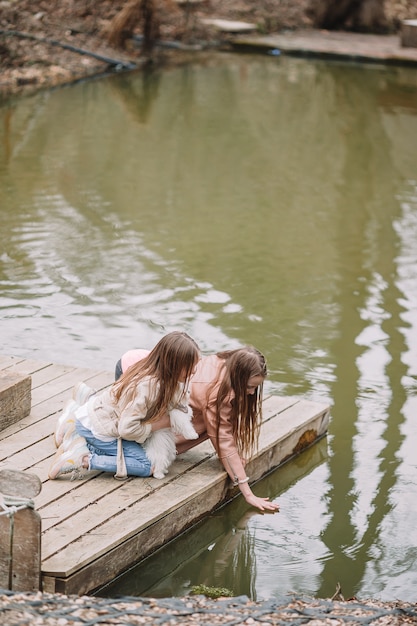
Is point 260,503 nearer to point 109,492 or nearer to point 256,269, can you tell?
point 109,492

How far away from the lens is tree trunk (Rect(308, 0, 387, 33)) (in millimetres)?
22125

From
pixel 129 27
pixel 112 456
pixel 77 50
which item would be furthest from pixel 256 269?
pixel 129 27

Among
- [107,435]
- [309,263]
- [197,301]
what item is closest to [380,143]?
[309,263]

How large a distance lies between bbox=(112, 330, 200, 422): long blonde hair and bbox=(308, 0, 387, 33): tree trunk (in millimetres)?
18752

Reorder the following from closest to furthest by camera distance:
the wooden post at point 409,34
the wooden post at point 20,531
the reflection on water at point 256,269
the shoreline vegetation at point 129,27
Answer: the wooden post at point 20,531
the reflection on water at point 256,269
the shoreline vegetation at point 129,27
the wooden post at point 409,34

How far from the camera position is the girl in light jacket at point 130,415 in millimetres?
4625

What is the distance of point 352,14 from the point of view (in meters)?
22.4

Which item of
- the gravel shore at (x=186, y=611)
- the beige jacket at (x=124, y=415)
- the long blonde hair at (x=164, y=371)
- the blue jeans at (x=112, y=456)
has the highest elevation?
the long blonde hair at (x=164, y=371)

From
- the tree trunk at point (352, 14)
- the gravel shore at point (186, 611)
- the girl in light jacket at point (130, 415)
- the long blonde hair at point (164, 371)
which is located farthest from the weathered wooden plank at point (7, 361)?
the tree trunk at point (352, 14)

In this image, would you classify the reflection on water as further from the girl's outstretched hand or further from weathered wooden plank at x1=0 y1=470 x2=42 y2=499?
weathered wooden plank at x1=0 y1=470 x2=42 y2=499

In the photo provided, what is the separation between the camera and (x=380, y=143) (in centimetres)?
1322

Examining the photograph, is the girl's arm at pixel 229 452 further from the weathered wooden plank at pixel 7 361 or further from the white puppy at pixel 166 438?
the weathered wooden plank at pixel 7 361

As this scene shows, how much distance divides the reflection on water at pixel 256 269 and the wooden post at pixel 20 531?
579mm

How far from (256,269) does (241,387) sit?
3.78 metres
